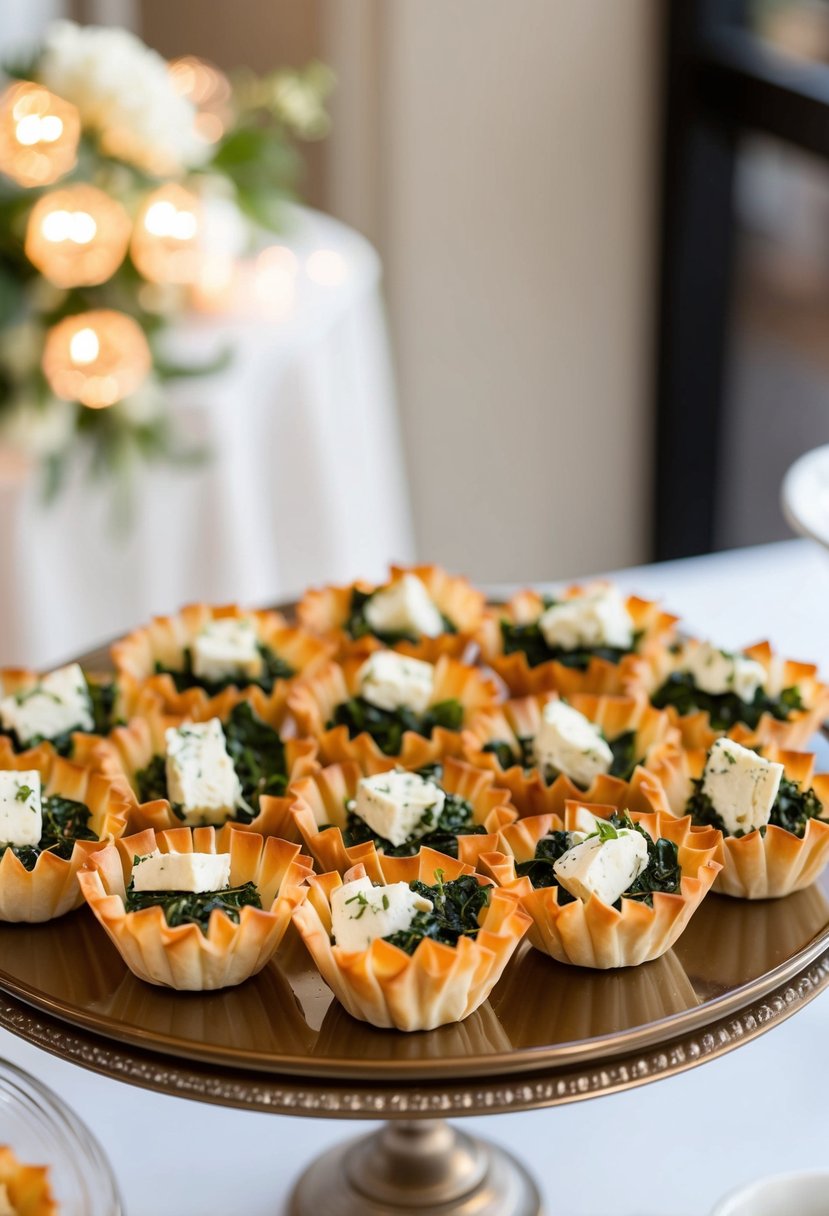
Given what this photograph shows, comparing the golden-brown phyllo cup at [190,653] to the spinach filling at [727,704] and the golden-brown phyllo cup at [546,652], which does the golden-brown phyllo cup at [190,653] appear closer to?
the golden-brown phyllo cup at [546,652]

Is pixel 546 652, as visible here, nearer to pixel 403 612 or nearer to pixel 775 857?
pixel 403 612

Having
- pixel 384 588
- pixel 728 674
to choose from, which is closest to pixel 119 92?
pixel 384 588

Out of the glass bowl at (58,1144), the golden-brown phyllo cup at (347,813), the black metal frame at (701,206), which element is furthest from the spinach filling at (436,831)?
the black metal frame at (701,206)

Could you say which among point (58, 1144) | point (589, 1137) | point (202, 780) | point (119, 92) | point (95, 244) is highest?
point (119, 92)

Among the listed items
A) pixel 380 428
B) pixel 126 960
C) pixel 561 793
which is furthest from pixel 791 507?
pixel 380 428

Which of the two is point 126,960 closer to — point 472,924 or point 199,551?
point 472,924

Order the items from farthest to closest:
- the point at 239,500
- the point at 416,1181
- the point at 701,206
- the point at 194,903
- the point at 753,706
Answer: the point at 701,206 < the point at 239,500 < the point at 753,706 < the point at 416,1181 < the point at 194,903
